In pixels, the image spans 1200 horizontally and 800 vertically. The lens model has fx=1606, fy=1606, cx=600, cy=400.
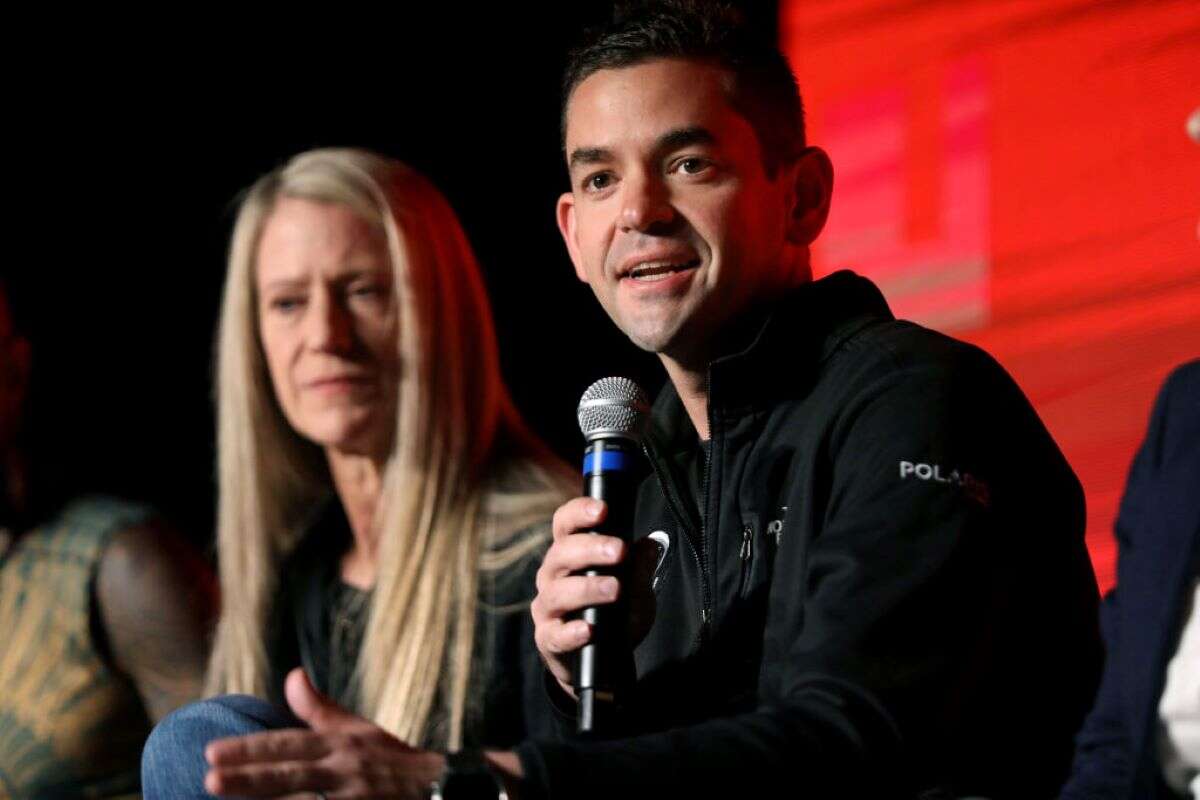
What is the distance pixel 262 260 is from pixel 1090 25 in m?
1.46

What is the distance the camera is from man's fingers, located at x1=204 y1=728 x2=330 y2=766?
51.6 inches

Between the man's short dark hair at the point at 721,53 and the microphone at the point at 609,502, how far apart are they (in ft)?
A: 1.32

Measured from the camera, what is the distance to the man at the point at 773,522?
138 cm

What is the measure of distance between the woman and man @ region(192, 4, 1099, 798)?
2.21 feet

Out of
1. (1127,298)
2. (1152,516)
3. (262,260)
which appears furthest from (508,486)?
(1152,516)

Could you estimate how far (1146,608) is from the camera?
1.50 metres

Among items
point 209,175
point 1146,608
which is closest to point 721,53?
point 1146,608

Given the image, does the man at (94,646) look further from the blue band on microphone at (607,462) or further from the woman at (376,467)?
the blue band on microphone at (607,462)

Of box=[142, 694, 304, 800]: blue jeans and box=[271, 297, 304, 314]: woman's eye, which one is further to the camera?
box=[271, 297, 304, 314]: woman's eye

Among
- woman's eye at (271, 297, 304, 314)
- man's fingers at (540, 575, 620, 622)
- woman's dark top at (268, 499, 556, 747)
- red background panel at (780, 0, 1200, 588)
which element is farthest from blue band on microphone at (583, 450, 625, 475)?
woman's eye at (271, 297, 304, 314)

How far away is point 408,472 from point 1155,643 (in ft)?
4.97

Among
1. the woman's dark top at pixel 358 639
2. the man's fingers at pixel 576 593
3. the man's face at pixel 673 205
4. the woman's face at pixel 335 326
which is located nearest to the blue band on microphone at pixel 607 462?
the man's fingers at pixel 576 593

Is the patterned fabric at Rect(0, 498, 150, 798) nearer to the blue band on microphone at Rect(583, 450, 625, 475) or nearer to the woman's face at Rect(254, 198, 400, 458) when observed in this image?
the woman's face at Rect(254, 198, 400, 458)

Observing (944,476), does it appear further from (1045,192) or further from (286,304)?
(286,304)
